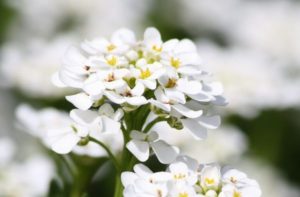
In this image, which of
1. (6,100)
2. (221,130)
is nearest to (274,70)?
(221,130)

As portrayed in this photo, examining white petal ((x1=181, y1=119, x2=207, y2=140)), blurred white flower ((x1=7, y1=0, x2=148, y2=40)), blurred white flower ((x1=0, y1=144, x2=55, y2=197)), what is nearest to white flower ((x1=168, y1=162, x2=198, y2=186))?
white petal ((x1=181, y1=119, x2=207, y2=140))

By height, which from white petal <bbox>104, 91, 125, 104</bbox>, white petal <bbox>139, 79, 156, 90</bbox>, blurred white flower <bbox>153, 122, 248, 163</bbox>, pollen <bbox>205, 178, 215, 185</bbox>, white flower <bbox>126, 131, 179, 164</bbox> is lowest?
blurred white flower <bbox>153, 122, 248, 163</bbox>

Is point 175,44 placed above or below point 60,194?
above

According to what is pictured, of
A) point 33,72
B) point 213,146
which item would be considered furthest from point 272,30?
point 33,72

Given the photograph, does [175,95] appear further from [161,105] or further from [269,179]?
[269,179]

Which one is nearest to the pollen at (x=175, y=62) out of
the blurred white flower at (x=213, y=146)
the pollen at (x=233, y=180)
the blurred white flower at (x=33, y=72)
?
the pollen at (x=233, y=180)

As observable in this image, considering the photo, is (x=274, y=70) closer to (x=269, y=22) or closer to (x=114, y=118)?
(x=269, y=22)

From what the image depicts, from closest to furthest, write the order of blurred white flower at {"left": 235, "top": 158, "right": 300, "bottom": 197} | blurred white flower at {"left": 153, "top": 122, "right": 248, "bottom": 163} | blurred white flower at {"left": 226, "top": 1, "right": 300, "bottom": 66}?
blurred white flower at {"left": 153, "top": 122, "right": 248, "bottom": 163} < blurred white flower at {"left": 235, "top": 158, "right": 300, "bottom": 197} < blurred white flower at {"left": 226, "top": 1, "right": 300, "bottom": 66}

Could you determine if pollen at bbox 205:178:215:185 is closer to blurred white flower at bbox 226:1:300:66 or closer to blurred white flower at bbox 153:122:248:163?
blurred white flower at bbox 153:122:248:163
